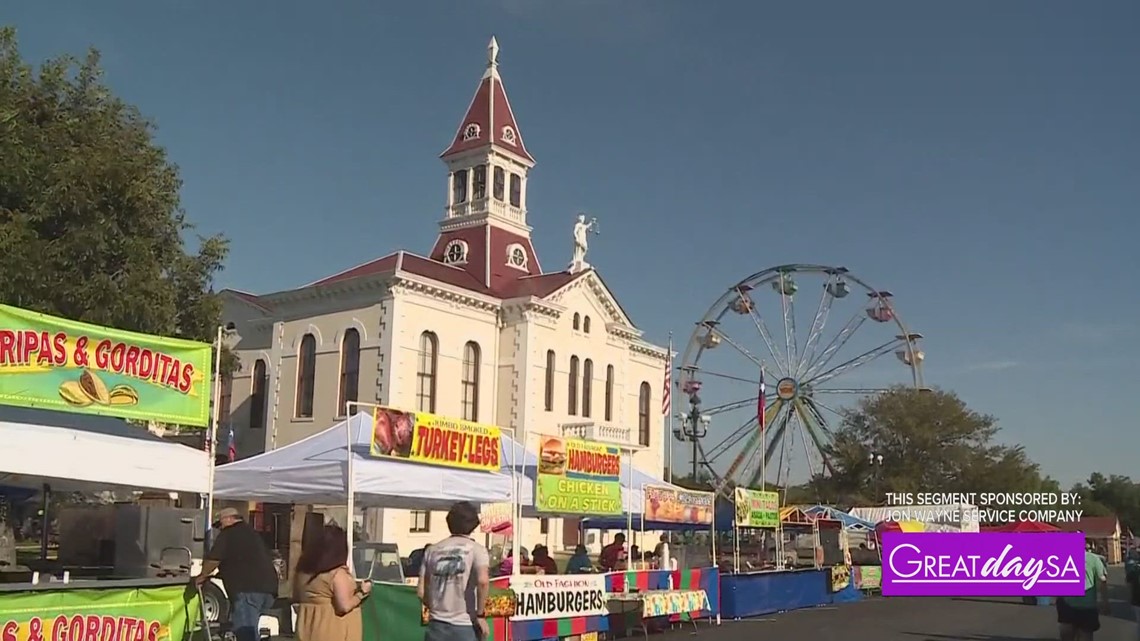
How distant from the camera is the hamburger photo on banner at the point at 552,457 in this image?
16969 mm

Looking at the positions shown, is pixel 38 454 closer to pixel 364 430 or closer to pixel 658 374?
pixel 364 430

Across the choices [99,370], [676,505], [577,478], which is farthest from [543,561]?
[99,370]

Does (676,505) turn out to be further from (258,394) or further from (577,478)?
(258,394)

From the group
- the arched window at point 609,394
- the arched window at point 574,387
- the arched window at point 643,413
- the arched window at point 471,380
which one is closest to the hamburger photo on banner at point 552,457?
the arched window at point 471,380

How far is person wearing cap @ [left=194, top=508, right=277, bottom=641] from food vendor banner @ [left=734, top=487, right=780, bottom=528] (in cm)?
1475

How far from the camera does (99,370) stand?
10.1 m

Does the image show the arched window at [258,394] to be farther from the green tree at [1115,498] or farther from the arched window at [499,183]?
the green tree at [1115,498]

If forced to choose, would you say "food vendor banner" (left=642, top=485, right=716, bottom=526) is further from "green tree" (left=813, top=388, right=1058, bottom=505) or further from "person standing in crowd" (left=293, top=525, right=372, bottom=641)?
"green tree" (left=813, top=388, right=1058, bottom=505)

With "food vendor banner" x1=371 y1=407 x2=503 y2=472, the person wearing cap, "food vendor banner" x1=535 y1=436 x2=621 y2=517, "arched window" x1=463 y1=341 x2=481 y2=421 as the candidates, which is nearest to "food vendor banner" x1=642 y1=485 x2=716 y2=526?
"food vendor banner" x1=535 y1=436 x2=621 y2=517

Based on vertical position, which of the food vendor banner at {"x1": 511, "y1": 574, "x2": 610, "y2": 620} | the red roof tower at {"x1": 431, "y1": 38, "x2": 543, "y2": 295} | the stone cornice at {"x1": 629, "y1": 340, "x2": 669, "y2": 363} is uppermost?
the red roof tower at {"x1": 431, "y1": 38, "x2": 543, "y2": 295}

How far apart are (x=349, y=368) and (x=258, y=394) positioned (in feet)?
17.1

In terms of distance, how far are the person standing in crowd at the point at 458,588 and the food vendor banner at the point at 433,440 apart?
273 inches

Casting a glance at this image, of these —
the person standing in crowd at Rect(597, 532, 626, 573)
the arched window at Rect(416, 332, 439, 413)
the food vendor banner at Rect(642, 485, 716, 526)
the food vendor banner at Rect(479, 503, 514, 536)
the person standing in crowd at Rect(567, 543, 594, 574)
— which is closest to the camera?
the person standing in crowd at Rect(567, 543, 594, 574)

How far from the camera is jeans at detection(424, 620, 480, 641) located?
727 cm
